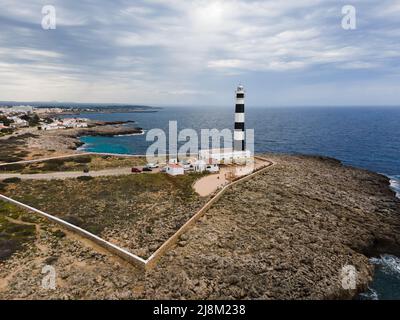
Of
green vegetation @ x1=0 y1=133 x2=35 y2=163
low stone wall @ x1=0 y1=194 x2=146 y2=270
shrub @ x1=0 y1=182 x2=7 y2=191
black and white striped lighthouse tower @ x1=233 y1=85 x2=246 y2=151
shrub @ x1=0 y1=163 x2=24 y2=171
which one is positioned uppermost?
black and white striped lighthouse tower @ x1=233 y1=85 x2=246 y2=151

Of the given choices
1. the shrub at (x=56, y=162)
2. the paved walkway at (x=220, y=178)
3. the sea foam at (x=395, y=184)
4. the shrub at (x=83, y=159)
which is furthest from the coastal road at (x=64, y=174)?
the sea foam at (x=395, y=184)

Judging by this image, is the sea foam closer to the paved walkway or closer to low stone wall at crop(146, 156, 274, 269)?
the paved walkway

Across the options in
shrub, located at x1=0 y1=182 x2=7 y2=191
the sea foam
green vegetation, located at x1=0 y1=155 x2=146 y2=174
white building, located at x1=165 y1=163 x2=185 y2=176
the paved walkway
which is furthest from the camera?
green vegetation, located at x1=0 y1=155 x2=146 y2=174

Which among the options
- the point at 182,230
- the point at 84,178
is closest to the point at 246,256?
the point at 182,230

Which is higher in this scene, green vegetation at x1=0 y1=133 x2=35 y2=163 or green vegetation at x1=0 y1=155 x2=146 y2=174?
green vegetation at x1=0 y1=133 x2=35 y2=163

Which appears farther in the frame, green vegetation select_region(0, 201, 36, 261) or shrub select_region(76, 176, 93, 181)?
shrub select_region(76, 176, 93, 181)

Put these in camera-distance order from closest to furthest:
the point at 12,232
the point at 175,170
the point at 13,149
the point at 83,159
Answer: the point at 12,232 < the point at 175,170 < the point at 83,159 < the point at 13,149

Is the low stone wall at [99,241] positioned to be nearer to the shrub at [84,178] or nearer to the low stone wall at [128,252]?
the low stone wall at [128,252]

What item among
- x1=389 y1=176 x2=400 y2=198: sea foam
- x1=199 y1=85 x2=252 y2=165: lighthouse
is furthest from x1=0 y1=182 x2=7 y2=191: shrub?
x1=389 y1=176 x2=400 y2=198: sea foam

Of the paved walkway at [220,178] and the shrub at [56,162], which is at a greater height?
the shrub at [56,162]

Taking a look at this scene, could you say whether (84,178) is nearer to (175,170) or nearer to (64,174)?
(64,174)
